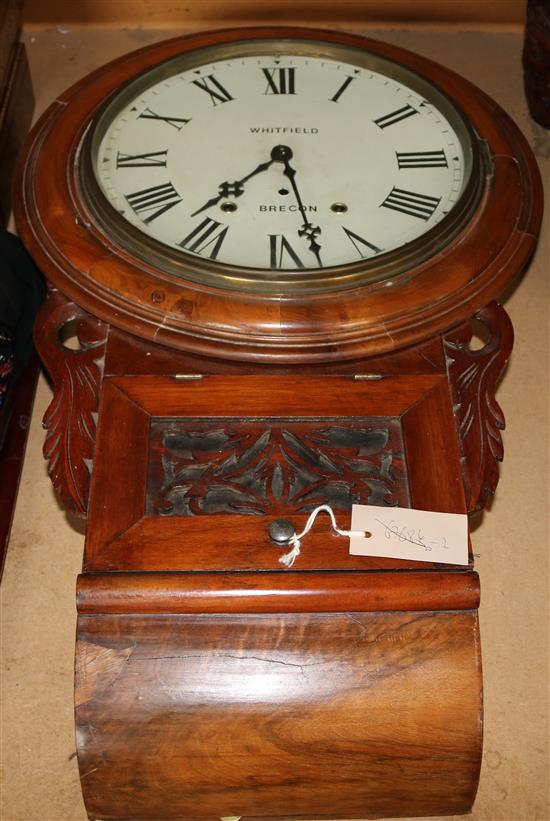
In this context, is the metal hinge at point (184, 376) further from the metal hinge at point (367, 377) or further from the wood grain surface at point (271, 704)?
the wood grain surface at point (271, 704)

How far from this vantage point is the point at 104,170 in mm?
1543

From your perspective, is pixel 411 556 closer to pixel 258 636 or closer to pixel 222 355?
pixel 258 636

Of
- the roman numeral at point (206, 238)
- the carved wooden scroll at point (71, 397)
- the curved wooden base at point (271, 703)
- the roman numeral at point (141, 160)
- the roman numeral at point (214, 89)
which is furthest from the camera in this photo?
the roman numeral at point (214, 89)

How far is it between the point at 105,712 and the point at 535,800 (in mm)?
602

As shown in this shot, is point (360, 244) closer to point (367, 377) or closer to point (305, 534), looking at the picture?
point (367, 377)

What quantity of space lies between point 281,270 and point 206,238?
0.46 ft

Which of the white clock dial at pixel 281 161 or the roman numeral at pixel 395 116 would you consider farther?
the roman numeral at pixel 395 116

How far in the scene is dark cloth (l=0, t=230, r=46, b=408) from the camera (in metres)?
1.51

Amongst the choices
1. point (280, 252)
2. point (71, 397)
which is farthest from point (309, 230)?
A: point (71, 397)

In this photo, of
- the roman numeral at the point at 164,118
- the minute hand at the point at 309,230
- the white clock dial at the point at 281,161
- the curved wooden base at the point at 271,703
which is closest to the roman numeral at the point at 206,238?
the white clock dial at the point at 281,161

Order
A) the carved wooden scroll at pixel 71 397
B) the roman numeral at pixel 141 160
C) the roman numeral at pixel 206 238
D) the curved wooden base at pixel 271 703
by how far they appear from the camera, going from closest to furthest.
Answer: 1. the curved wooden base at pixel 271 703
2. the carved wooden scroll at pixel 71 397
3. the roman numeral at pixel 206 238
4. the roman numeral at pixel 141 160

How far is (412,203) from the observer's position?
1505mm

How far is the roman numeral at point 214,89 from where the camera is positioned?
1.67 metres

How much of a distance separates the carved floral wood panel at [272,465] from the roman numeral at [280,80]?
1.94ft
